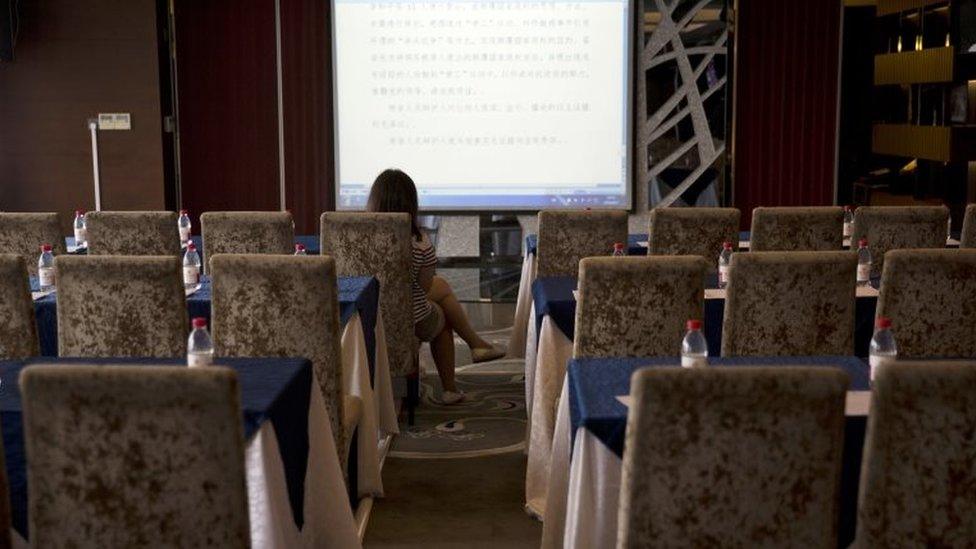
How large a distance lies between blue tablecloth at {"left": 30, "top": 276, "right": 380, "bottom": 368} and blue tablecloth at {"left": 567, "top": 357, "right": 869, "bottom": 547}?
1.50 m

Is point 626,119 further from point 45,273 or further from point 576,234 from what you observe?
point 45,273

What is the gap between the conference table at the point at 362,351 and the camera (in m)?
4.41

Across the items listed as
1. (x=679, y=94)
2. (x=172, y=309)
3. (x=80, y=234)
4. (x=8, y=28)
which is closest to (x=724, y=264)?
(x=172, y=309)

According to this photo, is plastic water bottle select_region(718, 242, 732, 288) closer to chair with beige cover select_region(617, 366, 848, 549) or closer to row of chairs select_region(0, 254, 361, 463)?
row of chairs select_region(0, 254, 361, 463)

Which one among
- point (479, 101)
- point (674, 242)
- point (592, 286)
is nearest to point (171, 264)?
point (592, 286)

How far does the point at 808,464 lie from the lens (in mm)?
2330

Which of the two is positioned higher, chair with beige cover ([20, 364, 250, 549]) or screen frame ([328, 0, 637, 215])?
screen frame ([328, 0, 637, 215])

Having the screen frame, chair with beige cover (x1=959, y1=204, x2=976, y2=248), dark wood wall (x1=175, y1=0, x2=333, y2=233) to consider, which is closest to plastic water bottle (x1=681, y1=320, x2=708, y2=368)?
chair with beige cover (x1=959, y1=204, x2=976, y2=248)

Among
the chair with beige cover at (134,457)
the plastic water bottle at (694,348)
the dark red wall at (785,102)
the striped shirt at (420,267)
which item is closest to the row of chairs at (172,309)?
the plastic water bottle at (694,348)

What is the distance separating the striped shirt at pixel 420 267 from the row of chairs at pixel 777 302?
171 cm

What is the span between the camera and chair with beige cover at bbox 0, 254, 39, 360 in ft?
12.6

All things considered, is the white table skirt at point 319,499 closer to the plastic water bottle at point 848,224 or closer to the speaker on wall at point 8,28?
the plastic water bottle at point 848,224

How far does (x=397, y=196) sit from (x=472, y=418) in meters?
1.10

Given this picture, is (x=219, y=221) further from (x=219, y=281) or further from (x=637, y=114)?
(x=637, y=114)
